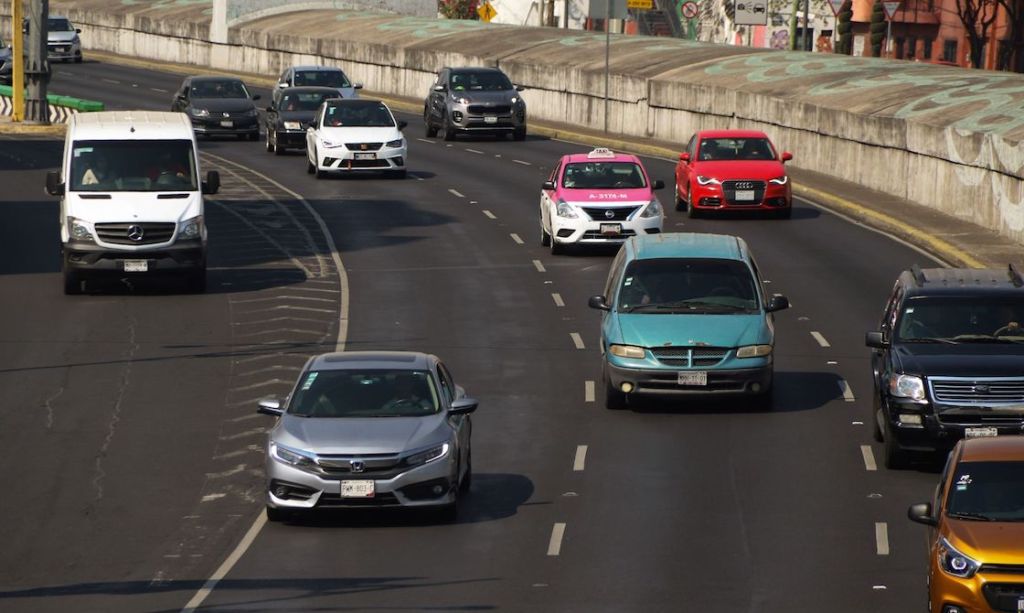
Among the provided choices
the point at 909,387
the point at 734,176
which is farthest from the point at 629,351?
the point at 734,176

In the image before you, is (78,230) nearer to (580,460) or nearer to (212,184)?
(212,184)

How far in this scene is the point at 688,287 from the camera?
25844 millimetres

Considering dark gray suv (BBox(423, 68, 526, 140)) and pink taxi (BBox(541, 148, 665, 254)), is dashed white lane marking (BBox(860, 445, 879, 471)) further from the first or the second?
dark gray suv (BBox(423, 68, 526, 140))

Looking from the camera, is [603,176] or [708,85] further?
[708,85]

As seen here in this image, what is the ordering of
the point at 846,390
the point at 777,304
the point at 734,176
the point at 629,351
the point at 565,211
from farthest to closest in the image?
the point at 734,176 < the point at 565,211 < the point at 846,390 < the point at 777,304 < the point at 629,351

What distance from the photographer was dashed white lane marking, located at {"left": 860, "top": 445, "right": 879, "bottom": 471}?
22288mm

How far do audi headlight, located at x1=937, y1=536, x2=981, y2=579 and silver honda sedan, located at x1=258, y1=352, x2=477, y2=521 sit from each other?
6.03 meters

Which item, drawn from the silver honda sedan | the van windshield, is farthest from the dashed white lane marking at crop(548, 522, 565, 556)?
the van windshield

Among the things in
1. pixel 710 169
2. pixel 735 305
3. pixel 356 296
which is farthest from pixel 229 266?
pixel 735 305

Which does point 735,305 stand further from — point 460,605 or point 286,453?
point 460,605

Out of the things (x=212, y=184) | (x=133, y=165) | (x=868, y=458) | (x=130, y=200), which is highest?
(x=133, y=165)

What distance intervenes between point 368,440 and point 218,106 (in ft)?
136

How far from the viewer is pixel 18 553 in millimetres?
19109

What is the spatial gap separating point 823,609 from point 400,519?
5228mm
